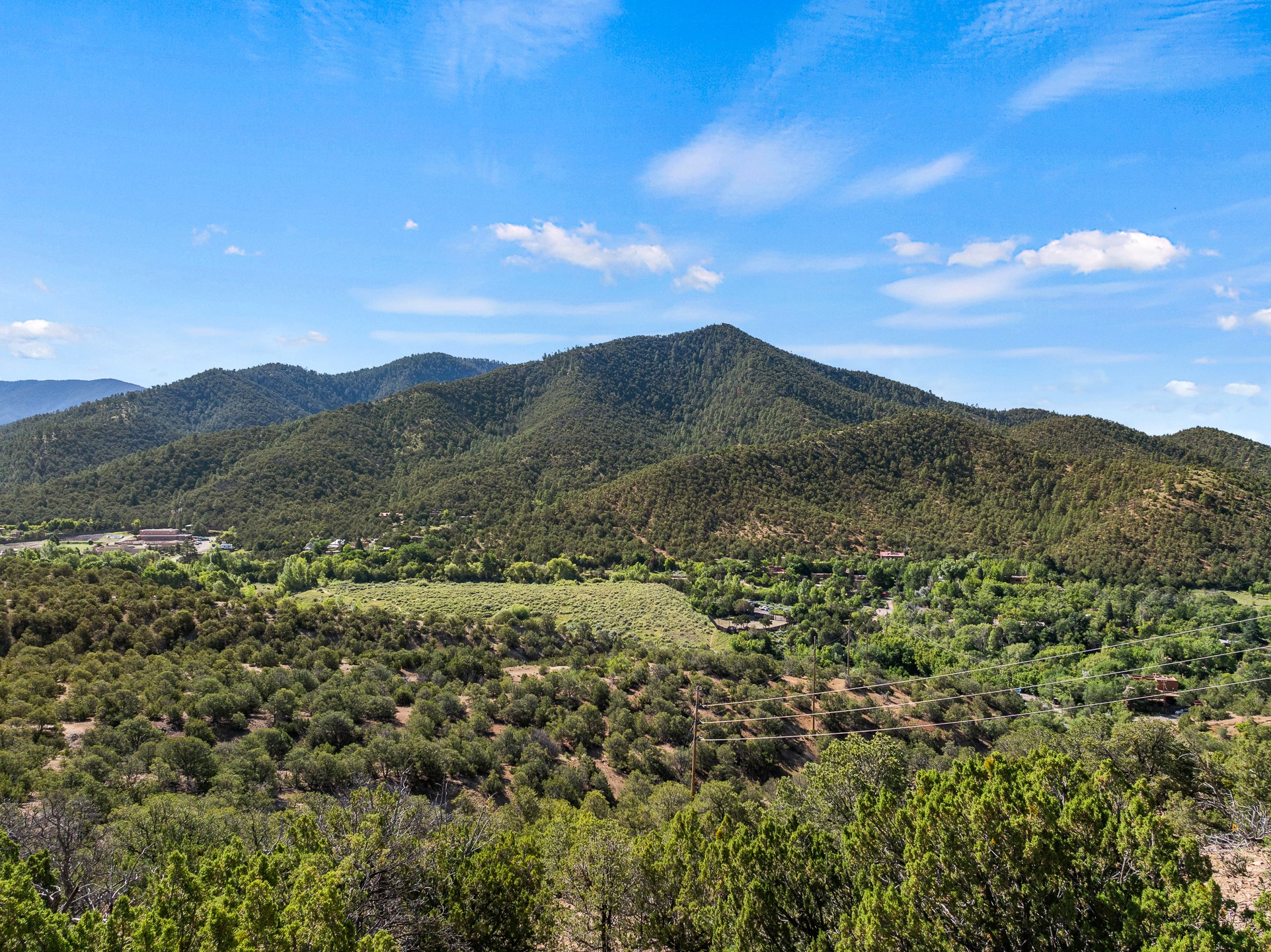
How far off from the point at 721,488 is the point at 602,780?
3132 inches

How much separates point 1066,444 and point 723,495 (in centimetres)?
7907

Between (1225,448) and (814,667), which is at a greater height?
(1225,448)

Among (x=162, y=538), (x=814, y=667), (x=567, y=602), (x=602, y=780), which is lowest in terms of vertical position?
(x=602, y=780)

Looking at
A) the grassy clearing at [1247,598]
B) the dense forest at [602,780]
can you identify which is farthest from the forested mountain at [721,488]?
the dense forest at [602,780]

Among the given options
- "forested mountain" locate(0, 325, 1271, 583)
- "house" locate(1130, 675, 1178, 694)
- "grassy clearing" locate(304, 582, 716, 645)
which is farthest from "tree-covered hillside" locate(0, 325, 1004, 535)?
"house" locate(1130, 675, 1178, 694)

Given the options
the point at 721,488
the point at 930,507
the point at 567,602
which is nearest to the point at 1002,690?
the point at 567,602

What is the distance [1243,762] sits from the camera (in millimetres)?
19469

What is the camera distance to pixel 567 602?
2729 inches

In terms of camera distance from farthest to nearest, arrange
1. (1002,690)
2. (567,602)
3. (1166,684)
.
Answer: (567,602) < (1002,690) < (1166,684)

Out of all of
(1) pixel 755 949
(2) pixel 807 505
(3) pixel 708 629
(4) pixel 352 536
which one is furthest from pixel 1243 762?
(4) pixel 352 536

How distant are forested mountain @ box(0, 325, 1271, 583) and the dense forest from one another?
2343 cm

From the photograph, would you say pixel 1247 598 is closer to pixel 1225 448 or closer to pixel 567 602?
pixel 567 602

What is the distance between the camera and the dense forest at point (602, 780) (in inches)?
457

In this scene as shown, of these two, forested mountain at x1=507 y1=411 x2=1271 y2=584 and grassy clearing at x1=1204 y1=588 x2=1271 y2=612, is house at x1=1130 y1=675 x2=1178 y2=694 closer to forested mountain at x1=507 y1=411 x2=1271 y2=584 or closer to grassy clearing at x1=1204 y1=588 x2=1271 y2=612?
grassy clearing at x1=1204 y1=588 x2=1271 y2=612
